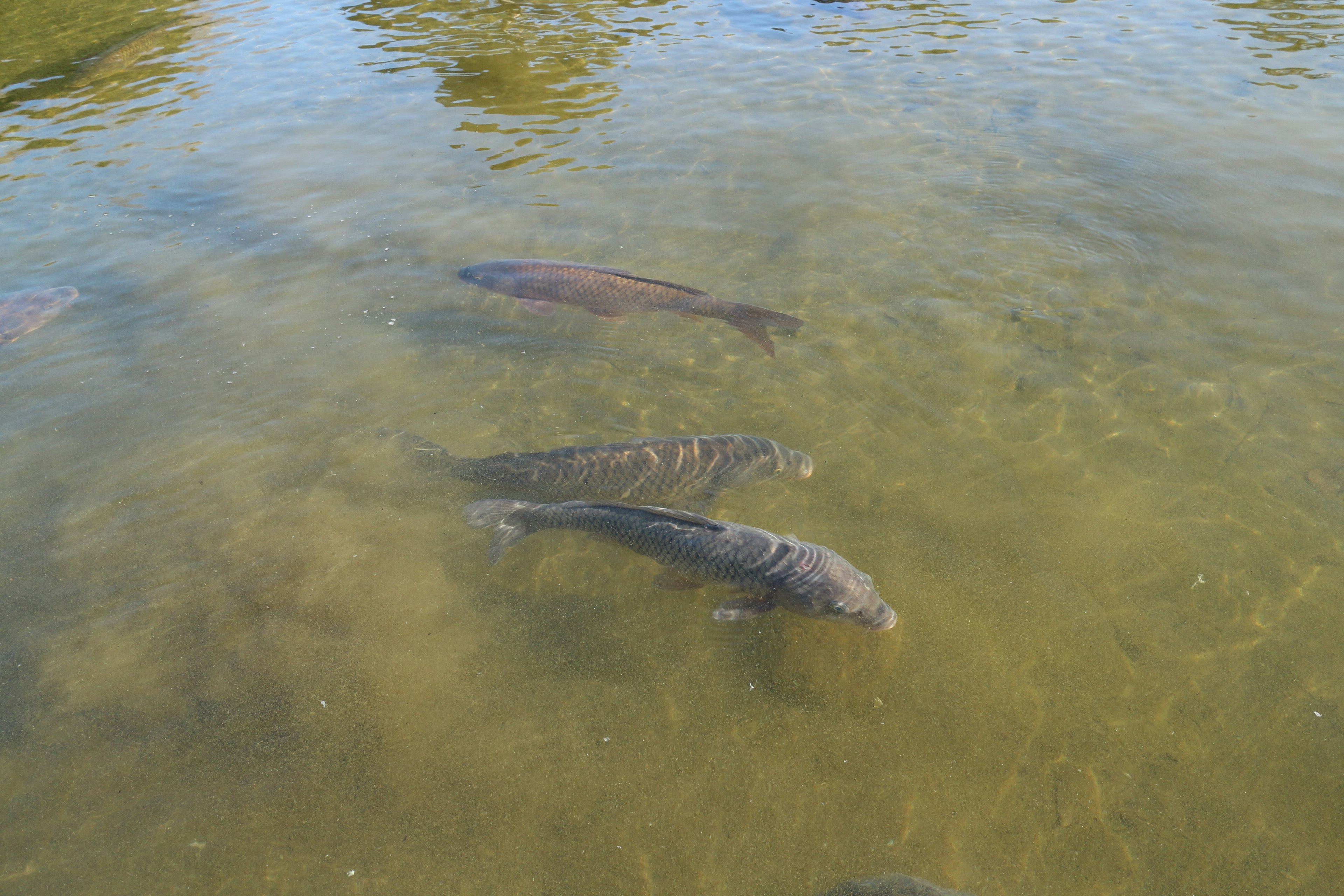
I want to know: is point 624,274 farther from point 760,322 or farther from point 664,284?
point 760,322

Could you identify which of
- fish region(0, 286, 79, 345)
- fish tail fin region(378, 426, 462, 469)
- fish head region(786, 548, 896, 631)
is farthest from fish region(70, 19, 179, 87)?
fish head region(786, 548, 896, 631)

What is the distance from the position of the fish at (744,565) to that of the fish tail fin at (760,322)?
2.30 meters

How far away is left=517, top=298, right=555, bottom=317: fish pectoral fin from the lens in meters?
7.56

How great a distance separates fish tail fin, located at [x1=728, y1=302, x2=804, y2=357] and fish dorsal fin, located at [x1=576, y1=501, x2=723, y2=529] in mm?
2220

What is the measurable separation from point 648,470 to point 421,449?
1.99 m

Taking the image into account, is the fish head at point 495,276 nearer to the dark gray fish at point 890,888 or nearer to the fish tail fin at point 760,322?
the fish tail fin at point 760,322

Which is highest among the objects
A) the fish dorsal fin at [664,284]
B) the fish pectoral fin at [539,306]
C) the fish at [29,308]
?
the fish dorsal fin at [664,284]

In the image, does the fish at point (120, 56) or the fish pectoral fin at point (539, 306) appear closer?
the fish pectoral fin at point (539, 306)

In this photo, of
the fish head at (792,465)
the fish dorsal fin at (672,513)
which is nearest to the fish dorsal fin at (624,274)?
the fish head at (792,465)

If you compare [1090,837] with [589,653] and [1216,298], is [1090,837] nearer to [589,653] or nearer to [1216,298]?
[589,653]

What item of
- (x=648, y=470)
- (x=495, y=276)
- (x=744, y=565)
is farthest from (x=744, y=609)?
(x=495, y=276)

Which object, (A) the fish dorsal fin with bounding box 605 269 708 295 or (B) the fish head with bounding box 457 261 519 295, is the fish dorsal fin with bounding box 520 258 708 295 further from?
(B) the fish head with bounding box 457 261 519 295

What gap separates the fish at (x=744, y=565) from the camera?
470 cm

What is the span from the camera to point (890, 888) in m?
3.61
